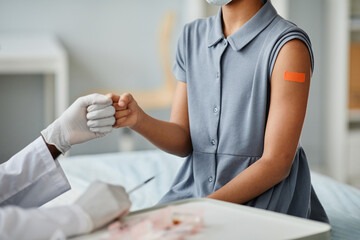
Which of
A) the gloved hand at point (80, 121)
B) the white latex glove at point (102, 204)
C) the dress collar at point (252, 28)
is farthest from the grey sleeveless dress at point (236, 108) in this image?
the white latex glove at point (102, 204)

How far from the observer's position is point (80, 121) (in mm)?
1205

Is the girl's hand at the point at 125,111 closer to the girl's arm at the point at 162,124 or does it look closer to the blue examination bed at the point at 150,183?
the girl's arm at the point at 162,124

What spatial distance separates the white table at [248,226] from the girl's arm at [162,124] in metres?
0.38

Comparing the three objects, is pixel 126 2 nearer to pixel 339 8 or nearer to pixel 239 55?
pixel 339 8

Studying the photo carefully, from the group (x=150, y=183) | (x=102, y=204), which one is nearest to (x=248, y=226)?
(x=102, y=204)

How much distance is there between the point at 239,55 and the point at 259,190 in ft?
1.05

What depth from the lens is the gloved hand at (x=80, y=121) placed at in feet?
3.83

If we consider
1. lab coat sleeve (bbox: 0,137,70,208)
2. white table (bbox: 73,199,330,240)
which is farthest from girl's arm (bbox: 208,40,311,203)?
lab coat sleeve (bbox: 0,137,70,208)

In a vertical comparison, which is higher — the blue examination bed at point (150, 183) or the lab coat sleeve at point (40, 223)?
the lab coat sleeve at point (40, 223)

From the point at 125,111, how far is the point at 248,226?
0.49 m

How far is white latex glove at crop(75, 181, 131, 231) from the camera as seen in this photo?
0.79 m

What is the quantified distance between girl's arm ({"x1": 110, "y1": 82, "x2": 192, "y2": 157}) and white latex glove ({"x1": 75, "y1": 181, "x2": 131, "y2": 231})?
0.39 m

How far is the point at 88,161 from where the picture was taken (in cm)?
193

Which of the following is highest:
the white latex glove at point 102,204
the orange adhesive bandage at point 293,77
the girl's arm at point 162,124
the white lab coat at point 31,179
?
the orange adhesive bandage at point 293,77
